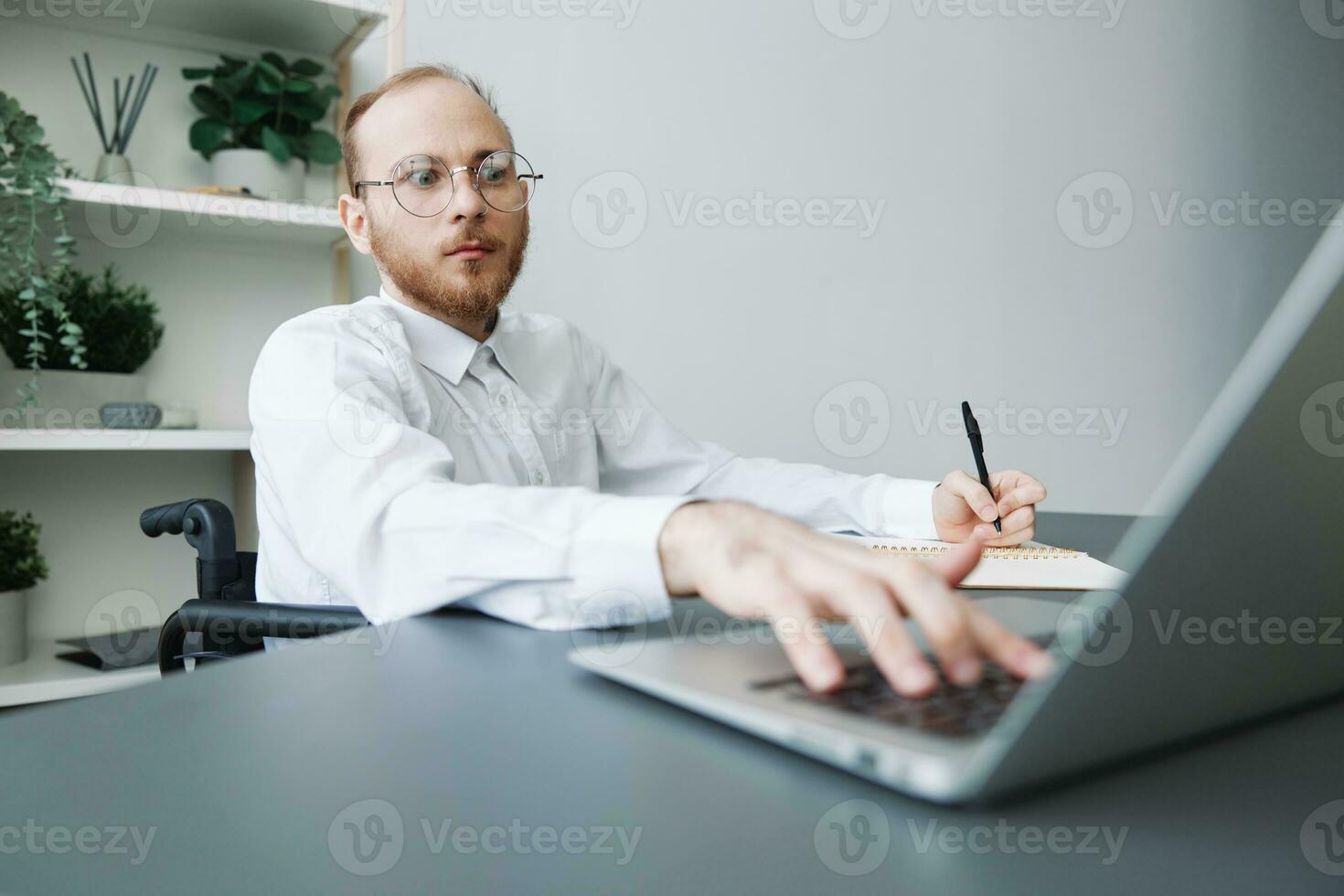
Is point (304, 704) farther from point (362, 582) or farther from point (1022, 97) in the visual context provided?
point (1022, 97)

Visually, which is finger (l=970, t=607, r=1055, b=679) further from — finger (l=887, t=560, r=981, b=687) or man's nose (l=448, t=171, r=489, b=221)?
man's nose (l=448, t=171, r=489, b=221)

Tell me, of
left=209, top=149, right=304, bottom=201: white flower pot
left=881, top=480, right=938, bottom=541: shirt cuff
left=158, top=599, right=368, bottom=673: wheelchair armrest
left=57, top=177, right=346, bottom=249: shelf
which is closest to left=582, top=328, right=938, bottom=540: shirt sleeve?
left=881, top=480, right=938, bottom=541: shirt cuff

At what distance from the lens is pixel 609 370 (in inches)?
66.0

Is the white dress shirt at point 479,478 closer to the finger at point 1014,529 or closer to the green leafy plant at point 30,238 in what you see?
the finger at point 1014,529

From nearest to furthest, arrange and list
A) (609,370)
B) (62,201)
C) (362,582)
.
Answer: (362,582), (609,370), (62,201)

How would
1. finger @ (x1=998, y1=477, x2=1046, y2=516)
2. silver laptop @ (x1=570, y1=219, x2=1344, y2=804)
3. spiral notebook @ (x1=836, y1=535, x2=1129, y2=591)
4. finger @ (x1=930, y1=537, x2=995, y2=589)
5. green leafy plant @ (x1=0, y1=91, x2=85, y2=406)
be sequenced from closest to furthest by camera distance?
silver laptop @ (x1=570, y1=219, x2=1344, y2=804), finger @ (x1=930, y1=537, x2=995, y2=589), spiral notebook @ (x1=836, y1=535, x2=1129, y2=591), finger @ (x1=998, y1=477, x2=1046, y2=516), green leafy plant @ (x1=0, y1=91, x2=85, y2=406)

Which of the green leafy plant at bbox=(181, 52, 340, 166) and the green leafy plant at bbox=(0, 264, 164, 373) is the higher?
the green leafy plant at bbox=(181, 52, 340, 166)

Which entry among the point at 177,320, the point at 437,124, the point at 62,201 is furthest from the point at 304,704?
the point at 177,320

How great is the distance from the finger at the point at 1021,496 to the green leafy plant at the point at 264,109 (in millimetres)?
1744

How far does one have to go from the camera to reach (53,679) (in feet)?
6.08

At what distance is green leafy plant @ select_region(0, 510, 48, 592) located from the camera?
191 centimetres

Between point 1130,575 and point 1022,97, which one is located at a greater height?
point 1022,97

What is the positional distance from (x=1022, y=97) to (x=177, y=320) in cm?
248

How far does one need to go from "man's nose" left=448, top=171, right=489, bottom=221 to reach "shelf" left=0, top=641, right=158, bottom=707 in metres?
1.07
